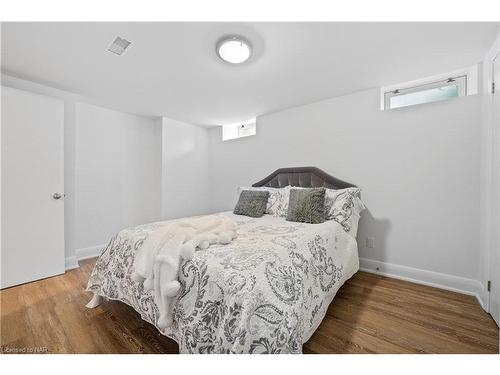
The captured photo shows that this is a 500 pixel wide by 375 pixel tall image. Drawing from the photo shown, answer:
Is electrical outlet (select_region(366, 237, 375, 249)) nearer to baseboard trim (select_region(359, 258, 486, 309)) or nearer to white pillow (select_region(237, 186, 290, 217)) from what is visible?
baseboard trim (select_region(359, 258, 486, 309))

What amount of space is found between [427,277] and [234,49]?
9.75 ft

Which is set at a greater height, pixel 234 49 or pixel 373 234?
pixel 234 49

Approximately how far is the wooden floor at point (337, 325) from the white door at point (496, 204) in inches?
6.7

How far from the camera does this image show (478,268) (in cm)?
204

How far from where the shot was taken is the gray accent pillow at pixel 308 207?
2.21 m

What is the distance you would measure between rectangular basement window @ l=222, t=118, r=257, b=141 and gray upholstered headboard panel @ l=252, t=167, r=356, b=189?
40.1 inches

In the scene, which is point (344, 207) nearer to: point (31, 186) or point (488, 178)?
point (488, 178)

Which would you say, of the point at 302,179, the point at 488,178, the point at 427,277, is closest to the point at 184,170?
the point at 302,179

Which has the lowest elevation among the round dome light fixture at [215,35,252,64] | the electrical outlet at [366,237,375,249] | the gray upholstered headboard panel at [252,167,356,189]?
the electrical outlet at [366,237,375,249]

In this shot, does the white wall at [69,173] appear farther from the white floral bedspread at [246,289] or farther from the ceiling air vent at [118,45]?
the ceiling air vent at [118,45]

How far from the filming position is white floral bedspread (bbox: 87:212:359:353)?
1004mm

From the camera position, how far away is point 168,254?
1.34 m

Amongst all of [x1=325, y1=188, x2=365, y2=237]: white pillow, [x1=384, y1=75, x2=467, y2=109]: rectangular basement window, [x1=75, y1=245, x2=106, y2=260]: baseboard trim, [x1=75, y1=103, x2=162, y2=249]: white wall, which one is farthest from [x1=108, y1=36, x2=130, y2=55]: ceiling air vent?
[x1=384, y1=75, x2=467, y2=109]: rectangular basement window
